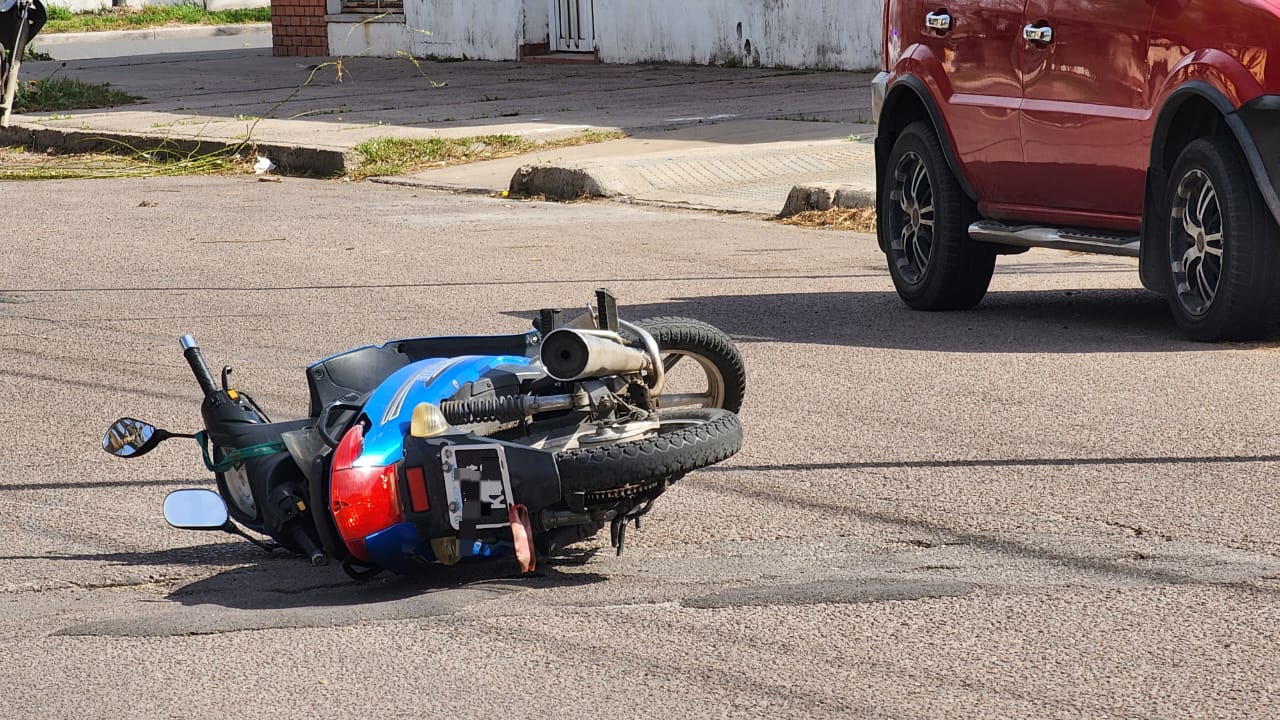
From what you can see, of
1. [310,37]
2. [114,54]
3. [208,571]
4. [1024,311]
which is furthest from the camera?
[114,54]

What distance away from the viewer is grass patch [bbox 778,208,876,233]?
495 inches

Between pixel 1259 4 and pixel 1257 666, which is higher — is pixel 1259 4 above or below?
above

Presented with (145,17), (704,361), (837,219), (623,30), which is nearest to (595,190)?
(837,219)

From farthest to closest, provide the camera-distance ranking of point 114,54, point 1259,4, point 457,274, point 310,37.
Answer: point 114,54 < point 310,37 < point 457,274 < point 1259,4

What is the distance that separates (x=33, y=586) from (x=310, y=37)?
27.8 m

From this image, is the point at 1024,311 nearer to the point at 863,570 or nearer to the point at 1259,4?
the point at 1259,4

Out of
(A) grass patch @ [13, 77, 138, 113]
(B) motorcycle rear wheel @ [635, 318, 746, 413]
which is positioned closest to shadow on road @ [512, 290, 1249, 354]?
(B) motorcycle rear wheel @ [635, 318, 746, 413]

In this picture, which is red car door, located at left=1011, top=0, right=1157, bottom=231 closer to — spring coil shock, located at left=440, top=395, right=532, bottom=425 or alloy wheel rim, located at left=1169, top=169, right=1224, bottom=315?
alloy wheel rim, located at left=1169, top=169, right=1224, bottom=315

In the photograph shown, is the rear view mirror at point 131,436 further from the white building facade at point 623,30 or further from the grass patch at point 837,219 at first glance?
the white building facade at point 623,30

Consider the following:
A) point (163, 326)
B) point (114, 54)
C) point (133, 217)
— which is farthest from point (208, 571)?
point (114, 54)

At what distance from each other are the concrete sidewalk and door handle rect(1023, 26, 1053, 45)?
14.5 ft

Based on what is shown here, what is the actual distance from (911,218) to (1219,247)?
205 cm

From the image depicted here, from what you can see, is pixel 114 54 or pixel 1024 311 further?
pixel 114 54

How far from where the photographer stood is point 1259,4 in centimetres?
739
